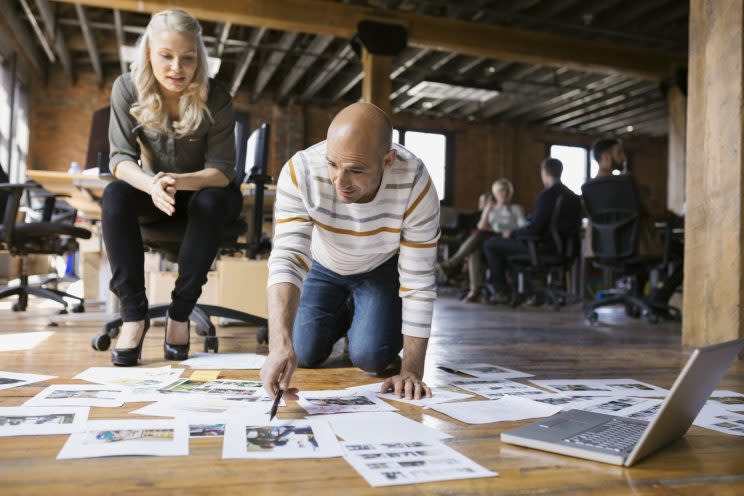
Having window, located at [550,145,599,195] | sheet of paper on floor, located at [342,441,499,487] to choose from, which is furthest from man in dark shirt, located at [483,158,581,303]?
window, located at [550,145,599,195]

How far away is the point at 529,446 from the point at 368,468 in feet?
1.04

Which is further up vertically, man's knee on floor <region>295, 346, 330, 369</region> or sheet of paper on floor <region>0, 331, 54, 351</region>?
man's knee on floor <region>295, 346, 330, 369</region>

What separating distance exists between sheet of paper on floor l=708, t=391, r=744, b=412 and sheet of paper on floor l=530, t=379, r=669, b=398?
118 millimetres

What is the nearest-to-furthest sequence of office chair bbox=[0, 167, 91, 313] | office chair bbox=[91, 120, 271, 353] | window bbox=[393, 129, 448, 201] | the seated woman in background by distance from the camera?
1. office chair bbox=[91, 120, 271, 353]
2. office chair bbox=[0, 167, 91, 313]
3. the seated woman in background
4. window bbox=[393, 129, 448, 201]

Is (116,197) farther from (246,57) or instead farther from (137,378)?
(246,57)

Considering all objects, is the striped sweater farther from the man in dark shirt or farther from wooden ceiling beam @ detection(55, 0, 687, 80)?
wooden ceiling beam @ detection(55, 0, 687, 80)

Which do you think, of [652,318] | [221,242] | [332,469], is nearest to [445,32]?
[652,318]

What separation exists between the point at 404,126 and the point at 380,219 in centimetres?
1004

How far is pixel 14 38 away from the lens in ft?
25.0

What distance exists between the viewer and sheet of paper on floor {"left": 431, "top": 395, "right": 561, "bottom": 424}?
133 centimetres

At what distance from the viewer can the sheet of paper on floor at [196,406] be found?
49.6 inches

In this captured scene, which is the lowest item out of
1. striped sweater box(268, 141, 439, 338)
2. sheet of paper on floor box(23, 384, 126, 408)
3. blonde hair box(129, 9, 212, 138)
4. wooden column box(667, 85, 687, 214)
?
sheet of paper on floor box(23, 384, 126, 408)

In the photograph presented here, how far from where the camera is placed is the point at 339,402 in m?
1.41

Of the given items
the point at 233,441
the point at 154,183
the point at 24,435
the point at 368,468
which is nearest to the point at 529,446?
the point at 368,468
